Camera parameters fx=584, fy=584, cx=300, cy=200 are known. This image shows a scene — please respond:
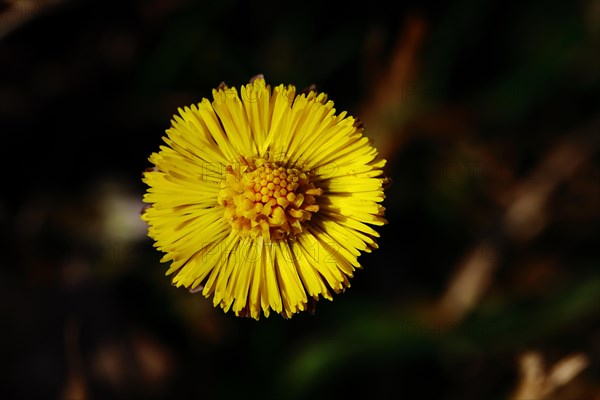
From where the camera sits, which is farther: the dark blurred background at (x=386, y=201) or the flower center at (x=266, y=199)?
the dark blurred background at (x=386, y=201)

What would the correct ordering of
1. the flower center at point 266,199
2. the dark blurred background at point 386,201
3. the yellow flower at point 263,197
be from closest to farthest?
1. the yellow flower at point 263,197
2. the flower center at point 266,199
3. the dark blurred background at point 386,201

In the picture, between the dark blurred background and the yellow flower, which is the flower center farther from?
the dark blurred background

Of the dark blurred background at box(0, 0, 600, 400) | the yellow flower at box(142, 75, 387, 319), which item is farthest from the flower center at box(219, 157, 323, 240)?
the dark blurred background at box(0, 0, 600, 400)

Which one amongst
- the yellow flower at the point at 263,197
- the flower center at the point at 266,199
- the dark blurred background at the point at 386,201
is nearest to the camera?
the yellow flower at the point at 263,197

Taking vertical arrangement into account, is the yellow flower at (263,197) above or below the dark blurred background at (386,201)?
below

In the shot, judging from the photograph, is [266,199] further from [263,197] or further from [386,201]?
[386,201]

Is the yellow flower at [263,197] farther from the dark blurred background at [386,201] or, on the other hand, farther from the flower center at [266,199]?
the dark blurred background at [386,201]

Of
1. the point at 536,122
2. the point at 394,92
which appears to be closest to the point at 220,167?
the point at 394,92

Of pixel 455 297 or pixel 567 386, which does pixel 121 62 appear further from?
pixel 567 386

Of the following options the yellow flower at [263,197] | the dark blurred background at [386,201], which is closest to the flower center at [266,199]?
the yellow flower at [263,197]
